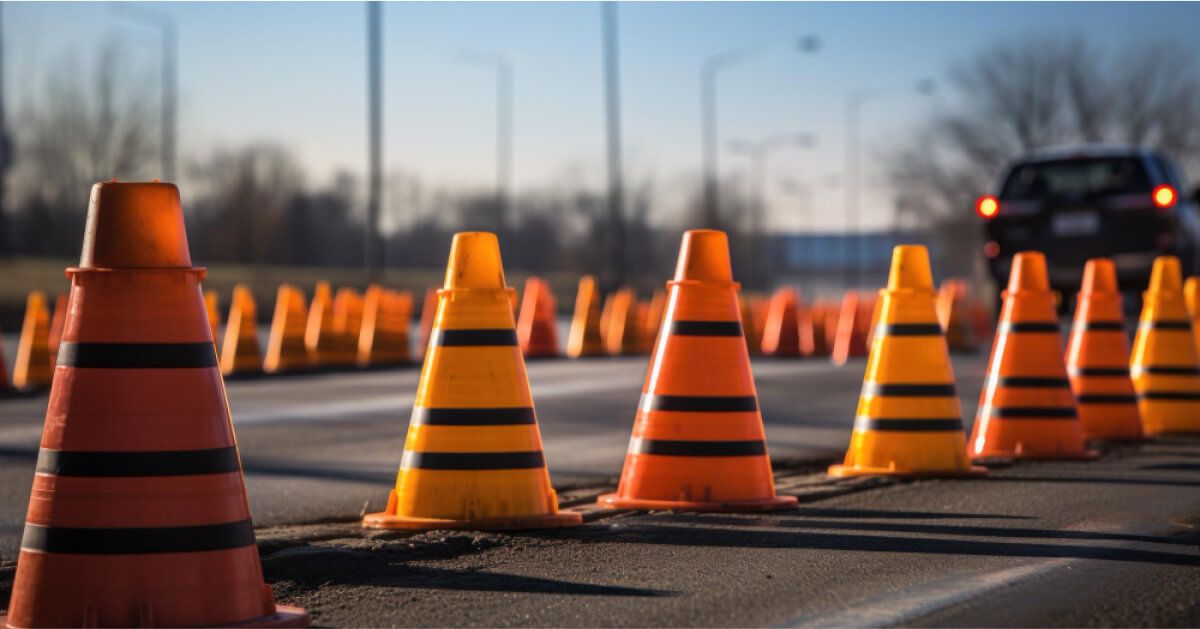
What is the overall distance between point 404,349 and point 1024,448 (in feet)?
48.4

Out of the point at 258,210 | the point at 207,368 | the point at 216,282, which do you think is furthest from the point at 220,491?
the point at 258,210

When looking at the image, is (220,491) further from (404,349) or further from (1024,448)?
(404,349)

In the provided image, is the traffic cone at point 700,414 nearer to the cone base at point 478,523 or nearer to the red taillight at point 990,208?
the cone base at point 478,523

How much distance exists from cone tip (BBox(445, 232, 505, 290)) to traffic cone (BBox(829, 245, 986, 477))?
291 centimetres

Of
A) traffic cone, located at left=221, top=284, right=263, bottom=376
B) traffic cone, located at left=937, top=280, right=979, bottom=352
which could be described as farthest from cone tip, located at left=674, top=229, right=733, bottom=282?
traffic cone, located at left=937, top=280, right=979, bottom=352

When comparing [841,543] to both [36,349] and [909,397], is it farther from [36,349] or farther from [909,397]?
[36,349]

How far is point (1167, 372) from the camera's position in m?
12.6

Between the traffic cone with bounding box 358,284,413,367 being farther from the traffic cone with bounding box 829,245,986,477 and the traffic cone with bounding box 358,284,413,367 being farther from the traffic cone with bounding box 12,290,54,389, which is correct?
the traffic cone with bounding box 829,245,986,477

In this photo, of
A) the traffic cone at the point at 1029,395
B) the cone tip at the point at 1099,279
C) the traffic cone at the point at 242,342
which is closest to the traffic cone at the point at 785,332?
the traffic cone at the point at 242,342

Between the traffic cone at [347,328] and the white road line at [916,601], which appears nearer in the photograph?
the white road line at [916,601]

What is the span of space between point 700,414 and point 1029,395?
11.2 feet

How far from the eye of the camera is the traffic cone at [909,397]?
373 inches

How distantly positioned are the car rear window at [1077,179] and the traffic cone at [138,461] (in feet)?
53.2

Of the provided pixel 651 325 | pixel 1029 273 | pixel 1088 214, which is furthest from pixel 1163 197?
pixel 651 325
